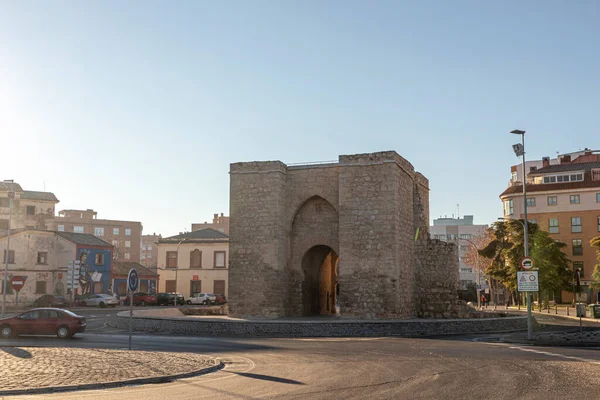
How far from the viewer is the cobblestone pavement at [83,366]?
473 inches

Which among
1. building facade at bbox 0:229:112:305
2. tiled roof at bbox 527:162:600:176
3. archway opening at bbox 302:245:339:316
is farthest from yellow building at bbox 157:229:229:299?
tiled roof at bbox 527:162:600:176

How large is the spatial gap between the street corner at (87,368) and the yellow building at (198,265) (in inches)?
1827

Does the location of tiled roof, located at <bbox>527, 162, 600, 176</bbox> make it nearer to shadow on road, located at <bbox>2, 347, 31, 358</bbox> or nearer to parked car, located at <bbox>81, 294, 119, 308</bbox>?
parked car, located at <bbox>81, 294, 119, 308</bbox>

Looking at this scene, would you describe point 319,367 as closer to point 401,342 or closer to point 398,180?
point 401,342

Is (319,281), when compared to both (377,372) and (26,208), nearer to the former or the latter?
(377,372)

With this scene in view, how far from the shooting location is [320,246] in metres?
33.2

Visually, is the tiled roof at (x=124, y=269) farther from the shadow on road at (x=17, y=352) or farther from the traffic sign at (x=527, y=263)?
the traffic sign at (x=527, y=263)

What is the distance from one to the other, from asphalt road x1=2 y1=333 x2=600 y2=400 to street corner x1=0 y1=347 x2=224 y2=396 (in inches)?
16.9

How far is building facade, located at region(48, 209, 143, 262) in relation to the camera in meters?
97.5

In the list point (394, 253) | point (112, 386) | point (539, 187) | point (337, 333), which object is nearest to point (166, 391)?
point (112, 386)

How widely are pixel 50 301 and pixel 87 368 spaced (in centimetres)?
4055

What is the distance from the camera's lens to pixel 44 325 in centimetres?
2339

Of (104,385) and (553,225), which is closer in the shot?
(104,385)

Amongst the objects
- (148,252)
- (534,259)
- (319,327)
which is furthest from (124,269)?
(148,252)
